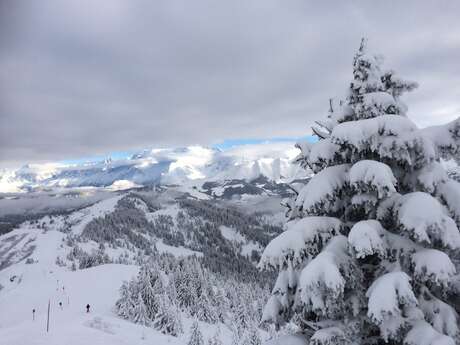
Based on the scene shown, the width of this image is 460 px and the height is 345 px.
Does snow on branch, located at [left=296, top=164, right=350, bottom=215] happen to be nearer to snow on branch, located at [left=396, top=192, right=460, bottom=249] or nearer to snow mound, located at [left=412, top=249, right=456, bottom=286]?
snow on branch, located at [left=396, top=192, right=460, bottom=249]

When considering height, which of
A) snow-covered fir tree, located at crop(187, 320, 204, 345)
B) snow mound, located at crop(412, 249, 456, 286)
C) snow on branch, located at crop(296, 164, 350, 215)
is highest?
snow on branch, located at crop(296, 164, 350, 215)

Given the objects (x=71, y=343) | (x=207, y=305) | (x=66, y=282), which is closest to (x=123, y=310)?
(x=207, y=305)

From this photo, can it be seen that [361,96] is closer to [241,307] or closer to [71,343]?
[71,343]

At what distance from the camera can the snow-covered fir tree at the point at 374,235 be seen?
8.08 meters

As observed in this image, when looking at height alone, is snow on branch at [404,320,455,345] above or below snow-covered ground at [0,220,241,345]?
above

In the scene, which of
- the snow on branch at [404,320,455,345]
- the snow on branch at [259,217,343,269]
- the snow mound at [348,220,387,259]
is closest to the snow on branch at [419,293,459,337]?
the snow on branch at [404,320,455,345]

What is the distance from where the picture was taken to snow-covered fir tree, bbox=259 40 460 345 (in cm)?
808

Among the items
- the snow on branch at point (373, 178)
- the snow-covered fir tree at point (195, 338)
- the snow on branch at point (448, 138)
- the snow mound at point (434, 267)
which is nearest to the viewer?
the snow mound at point (434, 267)

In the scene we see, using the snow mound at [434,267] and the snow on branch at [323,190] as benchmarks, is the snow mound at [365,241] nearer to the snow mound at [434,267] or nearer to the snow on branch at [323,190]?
the snow mound at [434,267]

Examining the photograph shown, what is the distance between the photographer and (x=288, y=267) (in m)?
9.73

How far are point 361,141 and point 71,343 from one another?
28.9 meters

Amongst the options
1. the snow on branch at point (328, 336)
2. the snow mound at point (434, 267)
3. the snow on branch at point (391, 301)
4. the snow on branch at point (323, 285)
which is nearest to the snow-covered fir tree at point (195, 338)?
the snow on branch at point (328, 336)

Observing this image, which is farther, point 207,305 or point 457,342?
point 207,305

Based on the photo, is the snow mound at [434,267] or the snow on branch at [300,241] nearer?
the snow mound at [434,267]
